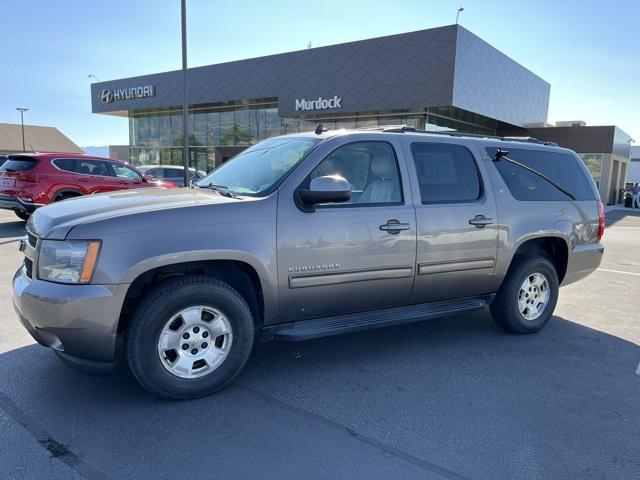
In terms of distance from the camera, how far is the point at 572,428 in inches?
125

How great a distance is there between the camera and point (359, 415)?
3.24m

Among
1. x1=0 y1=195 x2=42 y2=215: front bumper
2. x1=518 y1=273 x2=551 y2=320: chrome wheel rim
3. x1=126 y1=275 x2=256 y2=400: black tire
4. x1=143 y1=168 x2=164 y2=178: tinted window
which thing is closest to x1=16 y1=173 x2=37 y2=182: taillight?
x1=0 y1=195 x2=42 y2=215: front bumper

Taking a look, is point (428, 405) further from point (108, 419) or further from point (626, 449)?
point (108, 419)

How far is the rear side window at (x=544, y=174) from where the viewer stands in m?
4.82

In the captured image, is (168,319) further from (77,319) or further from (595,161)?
(595,161)

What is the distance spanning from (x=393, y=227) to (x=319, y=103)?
2037 cm

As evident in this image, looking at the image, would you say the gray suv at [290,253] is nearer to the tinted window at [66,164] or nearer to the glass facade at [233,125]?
the tinted window at [66,164]

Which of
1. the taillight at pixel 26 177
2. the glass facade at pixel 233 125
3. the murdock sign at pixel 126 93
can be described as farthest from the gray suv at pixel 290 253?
the murdock sign at pixel 126 93

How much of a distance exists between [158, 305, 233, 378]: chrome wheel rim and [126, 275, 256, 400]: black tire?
0.04 meters

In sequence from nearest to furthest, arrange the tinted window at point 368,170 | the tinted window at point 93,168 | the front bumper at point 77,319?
the front bumper at point 77,319 → the tinted window at point 368,170 → the tinted window at point 93,168

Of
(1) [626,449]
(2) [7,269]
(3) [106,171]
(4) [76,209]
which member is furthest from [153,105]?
(1) [626,449]

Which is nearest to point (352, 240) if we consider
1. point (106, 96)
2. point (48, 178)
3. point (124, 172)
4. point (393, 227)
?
point (393, 227)

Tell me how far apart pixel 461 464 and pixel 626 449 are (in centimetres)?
109

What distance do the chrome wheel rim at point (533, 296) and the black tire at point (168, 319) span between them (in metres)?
2.95
